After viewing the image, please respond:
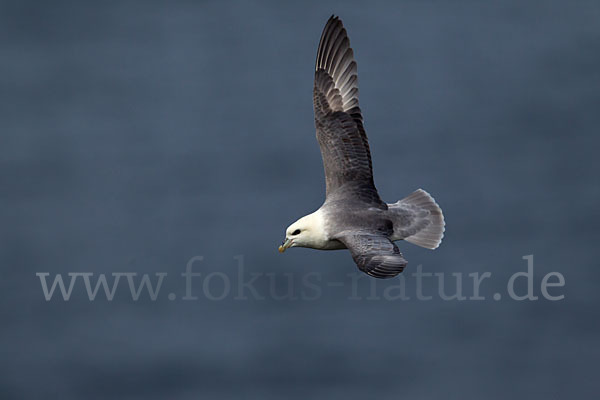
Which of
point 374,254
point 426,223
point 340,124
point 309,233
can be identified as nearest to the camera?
point 374,254

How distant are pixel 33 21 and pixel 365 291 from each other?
1626 centimetres

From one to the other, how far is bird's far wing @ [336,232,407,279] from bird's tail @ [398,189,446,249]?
1224 mm

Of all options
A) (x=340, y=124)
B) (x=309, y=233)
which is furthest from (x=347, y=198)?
(x=340, y=124)

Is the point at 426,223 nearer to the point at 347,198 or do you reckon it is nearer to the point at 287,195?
the point at 347,198

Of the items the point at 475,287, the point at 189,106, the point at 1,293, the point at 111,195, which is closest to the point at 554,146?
the point at 475,287

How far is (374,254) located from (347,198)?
5.94 feet

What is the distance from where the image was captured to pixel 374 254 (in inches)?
493

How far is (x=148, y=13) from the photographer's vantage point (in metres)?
35.2

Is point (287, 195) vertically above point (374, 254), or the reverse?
point (287, 195)

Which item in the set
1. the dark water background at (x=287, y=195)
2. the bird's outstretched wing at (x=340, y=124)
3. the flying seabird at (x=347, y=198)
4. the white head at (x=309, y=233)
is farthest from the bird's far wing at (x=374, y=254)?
the dark water background at (x=287, y=195)

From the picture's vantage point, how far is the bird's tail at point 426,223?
1440 cm

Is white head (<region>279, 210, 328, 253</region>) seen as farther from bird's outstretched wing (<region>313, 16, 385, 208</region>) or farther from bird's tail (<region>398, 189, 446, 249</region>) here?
bird's tail (<region>398, 189, 446, 249</region>)

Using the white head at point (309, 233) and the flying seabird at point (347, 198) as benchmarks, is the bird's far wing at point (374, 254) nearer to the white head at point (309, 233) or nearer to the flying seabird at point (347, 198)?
the flying seabird at point (347, 198)

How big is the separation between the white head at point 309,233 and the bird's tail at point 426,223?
1415mm
